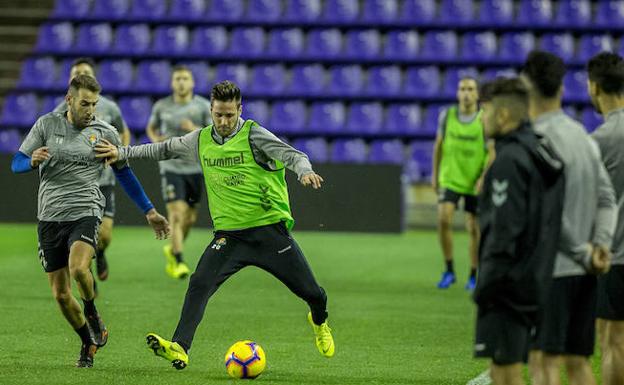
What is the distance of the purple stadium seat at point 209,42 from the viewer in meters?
24.4

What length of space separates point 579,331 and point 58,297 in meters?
3.99

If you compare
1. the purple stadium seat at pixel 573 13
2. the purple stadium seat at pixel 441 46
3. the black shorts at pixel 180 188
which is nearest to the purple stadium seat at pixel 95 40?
the purple stadium seat at pixel 441 46

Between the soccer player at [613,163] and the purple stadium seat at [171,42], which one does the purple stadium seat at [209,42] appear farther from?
the soccer player at [613,163]

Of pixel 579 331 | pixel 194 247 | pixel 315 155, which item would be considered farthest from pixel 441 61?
pixel 579 331

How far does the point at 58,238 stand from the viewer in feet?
27.7

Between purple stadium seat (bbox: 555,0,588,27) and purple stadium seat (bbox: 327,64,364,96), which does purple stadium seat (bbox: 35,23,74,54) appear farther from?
purple stadium seat (bbox: 555,0,588,27)

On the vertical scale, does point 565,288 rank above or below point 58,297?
above

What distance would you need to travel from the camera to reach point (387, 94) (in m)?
23.8

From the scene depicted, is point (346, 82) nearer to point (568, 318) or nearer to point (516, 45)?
point (516, 45)

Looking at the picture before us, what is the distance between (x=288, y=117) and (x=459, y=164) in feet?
32.7

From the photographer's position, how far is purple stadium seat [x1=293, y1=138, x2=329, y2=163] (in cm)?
2273

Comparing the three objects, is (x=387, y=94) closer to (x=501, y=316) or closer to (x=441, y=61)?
(x=441, y=61)

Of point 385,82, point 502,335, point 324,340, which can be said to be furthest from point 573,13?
point 502,335

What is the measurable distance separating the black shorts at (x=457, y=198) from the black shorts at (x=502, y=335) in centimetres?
837
